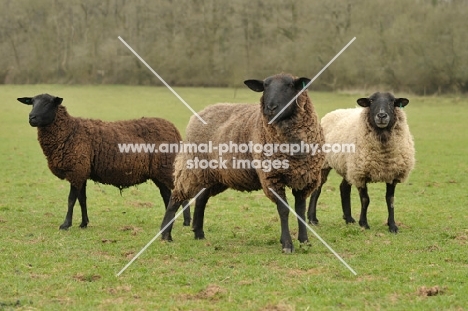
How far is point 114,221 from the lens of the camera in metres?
12.6

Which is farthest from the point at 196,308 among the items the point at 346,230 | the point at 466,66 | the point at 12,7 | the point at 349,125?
the point at 12,7

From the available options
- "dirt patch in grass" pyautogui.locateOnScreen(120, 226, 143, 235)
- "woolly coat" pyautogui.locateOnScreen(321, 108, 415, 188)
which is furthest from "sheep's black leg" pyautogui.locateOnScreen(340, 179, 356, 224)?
"dirt patch in grass" pyautogui.locateOnScreen(120, 226, 143, 235)

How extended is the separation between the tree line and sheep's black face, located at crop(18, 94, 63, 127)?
→ 34.4m

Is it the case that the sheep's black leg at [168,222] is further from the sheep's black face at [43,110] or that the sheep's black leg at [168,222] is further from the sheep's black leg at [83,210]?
the sheep's black face at [43,110]

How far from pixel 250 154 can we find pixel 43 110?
4.48 metres

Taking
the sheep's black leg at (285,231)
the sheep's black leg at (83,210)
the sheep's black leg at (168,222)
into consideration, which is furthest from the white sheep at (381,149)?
the sheep's black leg at (83,210)

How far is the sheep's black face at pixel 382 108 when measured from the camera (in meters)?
11.2

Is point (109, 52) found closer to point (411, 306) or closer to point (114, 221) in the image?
point (114, 221)

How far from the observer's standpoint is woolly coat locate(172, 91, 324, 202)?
930 centimetres

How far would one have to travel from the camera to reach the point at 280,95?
9180 millimetres

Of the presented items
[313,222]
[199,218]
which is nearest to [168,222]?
[199,218]

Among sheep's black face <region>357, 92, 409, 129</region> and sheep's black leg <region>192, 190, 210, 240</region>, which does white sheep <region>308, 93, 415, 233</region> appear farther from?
sheep's black leg <region>192, 190, 210, 240</region>

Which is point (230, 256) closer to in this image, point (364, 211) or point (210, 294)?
point (210, 294)

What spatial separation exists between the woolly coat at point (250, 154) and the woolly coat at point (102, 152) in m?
1.87
